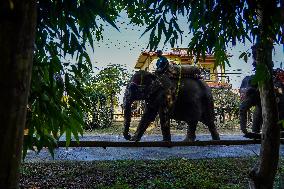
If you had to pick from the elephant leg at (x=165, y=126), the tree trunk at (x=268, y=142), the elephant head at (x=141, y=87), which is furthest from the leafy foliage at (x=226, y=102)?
the tree trunk at (x=268, y=142)

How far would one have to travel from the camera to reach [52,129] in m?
2.93

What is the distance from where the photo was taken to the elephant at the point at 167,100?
9523mm

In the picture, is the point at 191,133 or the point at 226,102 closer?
the point at 191,133

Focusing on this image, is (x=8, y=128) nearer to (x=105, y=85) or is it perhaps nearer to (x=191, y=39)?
(x=191, y=39)

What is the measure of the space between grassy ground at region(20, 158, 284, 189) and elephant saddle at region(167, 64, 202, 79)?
3.74 m

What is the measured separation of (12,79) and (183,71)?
922 cm

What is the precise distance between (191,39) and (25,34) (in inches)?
76.9

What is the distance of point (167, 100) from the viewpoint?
980 centimetres

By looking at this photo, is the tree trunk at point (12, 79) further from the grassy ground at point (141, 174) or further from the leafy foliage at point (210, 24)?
the grassy ground at point (141, 174)

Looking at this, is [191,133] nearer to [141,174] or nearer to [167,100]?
[167,100]

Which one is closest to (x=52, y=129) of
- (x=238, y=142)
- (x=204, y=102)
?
(x=238, y=142)

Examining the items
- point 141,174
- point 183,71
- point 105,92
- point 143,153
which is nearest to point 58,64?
point 141,174

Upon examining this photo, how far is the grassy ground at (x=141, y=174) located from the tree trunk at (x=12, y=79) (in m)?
3.24

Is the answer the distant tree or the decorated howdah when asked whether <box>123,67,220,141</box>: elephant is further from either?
the distant tree
